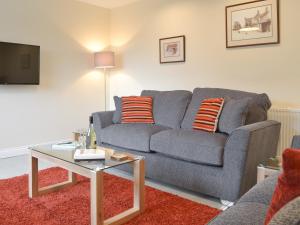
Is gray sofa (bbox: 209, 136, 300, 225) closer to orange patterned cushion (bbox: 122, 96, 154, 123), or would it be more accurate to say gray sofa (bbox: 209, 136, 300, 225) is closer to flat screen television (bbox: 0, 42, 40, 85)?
orange patterned cushion (bbox: 122, 96, 154, 123)

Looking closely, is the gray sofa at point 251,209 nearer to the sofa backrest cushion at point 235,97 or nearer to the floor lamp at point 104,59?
the sofa backrest cushion at point 235,97

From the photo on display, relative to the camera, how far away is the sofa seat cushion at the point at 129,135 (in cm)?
280

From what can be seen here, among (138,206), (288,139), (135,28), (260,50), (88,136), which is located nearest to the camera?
(138,206)

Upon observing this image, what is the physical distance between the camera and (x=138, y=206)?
6.85 ft

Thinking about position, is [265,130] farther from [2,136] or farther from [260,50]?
[2,136]

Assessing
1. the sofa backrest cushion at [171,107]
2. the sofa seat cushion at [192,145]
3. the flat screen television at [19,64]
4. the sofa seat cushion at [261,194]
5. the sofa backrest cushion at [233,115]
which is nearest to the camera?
the sofa seat cushion at [261,194]

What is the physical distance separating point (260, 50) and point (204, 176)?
170cm

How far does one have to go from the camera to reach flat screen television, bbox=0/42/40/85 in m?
3.52

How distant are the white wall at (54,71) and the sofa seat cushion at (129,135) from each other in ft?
4.44

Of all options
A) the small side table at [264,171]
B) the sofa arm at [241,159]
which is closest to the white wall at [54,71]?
the sofa arm at [241,159]

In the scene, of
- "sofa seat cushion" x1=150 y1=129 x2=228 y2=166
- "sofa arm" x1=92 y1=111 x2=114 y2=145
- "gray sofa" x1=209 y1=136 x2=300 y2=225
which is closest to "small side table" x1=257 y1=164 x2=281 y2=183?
"sofa seat cushion" x1=150 y1=129 x2=228 y2=166

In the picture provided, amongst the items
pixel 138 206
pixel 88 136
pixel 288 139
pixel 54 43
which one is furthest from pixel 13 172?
pixel 288 139

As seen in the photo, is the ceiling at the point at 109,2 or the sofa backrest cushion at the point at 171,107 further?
the ceiling at the point at 109,2

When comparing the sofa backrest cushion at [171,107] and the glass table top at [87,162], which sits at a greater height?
the sofa backrest cushion at [171,107]
